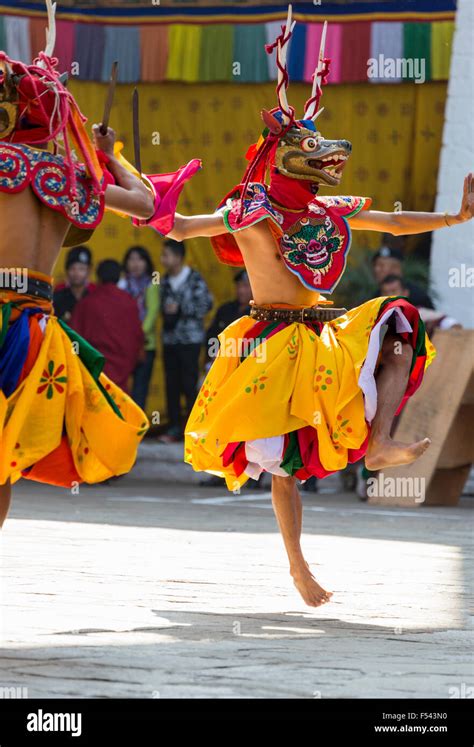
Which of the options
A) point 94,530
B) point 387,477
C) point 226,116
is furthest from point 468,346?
point 226,116

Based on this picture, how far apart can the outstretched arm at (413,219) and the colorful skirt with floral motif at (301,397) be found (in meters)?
0.45

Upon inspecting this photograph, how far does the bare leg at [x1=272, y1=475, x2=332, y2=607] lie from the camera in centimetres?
521

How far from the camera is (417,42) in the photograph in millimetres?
12297

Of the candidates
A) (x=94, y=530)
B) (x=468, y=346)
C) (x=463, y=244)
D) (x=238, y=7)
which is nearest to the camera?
(x=94, y=530)

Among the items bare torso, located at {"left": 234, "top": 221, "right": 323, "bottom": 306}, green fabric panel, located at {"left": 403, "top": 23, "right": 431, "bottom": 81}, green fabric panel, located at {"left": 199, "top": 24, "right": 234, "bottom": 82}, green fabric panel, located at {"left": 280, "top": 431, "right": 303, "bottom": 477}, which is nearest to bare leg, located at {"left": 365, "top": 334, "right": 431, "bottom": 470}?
green fabric panel, located at {"left": 280, "top": 431, "right": 303, "bottom": 477}

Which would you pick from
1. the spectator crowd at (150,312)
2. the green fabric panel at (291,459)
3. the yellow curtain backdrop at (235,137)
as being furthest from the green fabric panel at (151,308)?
the green fabric panel at (291,459)

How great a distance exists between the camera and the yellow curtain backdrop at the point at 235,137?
12758 millimetres

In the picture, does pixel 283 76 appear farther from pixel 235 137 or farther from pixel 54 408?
pixel 235 137

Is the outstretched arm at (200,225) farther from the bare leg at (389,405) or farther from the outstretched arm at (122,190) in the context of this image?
the bare leg at (389,405)

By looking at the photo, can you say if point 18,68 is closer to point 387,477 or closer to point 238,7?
point 387,477

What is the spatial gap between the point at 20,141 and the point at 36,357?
738mm

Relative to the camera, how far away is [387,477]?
407 inches

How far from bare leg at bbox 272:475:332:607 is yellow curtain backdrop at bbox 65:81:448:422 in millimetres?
7279

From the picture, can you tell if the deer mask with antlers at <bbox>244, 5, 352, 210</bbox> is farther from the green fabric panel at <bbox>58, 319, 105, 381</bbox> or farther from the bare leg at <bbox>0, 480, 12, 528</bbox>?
the bare leg at <bbox>0, 480, 12, 528</bbox>
